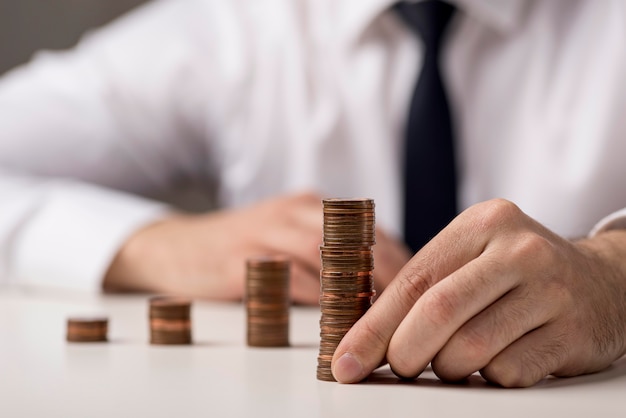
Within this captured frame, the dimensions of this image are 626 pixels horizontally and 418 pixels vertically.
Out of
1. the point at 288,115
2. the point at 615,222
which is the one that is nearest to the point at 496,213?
the point at 615,222

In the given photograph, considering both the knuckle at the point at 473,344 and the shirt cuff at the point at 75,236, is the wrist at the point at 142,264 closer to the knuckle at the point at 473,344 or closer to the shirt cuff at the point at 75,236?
the shirt cuff at the point at 75,236

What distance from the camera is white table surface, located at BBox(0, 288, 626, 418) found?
871 mm

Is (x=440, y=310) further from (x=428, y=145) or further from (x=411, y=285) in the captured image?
(x=428, y=145)

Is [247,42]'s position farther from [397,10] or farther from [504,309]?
[504,309]

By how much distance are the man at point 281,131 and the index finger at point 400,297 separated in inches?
7.5

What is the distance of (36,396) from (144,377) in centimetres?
13

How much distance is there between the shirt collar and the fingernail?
4.78 feet

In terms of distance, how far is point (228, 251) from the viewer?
1.83m

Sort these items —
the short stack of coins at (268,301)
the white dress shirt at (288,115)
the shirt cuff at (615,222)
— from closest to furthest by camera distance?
1. the short stack of coins at (268,301)
2. the shirt cuff at (615,222)
3. the white dress shirt at (288,115)

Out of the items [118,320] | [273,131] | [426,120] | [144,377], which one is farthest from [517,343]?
[273,131]

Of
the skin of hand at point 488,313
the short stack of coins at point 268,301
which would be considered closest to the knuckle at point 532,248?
the skin of hand at point 488,313

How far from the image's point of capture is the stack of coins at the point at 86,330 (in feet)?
4.33

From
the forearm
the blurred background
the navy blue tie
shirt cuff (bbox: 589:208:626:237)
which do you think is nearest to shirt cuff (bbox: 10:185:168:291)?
the forearm

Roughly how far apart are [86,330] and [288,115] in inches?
54.0
